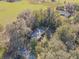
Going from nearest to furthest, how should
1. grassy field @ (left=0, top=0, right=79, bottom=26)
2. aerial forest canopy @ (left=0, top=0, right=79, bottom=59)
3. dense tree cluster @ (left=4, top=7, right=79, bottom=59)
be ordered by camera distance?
dense tree cluster @ (left=4, top=7, right=79, bottom=59), aerial forest canopy @ (left=0, top=0, right=79, bottom=59), grassy field @ (left=0, top=0, right=79, bottom=26)

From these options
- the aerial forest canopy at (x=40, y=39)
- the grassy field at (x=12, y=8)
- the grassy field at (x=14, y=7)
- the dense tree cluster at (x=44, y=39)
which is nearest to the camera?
the dense tree cluster at (x=44, y=39)

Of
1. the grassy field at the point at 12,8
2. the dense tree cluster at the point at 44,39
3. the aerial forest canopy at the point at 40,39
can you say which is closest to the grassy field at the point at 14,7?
the grassy field at the point at 12,8

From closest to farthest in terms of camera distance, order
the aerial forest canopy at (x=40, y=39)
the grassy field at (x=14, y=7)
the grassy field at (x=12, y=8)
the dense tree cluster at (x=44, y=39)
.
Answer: the dense tree cluster at (x=44, y=39), the aerial forest canopy at (x=40, y=39), the grassy field at (x=12, y=8), the grassy field at (x=14, y=7)

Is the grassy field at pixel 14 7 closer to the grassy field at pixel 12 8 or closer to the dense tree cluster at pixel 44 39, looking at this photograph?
the grassy field at pixel 12 8

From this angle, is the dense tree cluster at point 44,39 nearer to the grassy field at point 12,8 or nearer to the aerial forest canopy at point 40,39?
the aerial forest canopy at point 40,39

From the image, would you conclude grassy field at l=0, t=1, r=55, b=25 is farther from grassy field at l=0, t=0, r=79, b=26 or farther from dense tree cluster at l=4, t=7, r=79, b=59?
dense tree cluster at l=4, t=7, r=79, b=59

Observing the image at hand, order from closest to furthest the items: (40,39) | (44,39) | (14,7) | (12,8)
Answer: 1. (44,39)
2. (40,39)
3. (12,8)
4. (14,7)

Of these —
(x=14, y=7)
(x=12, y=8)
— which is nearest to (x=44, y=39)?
(x=12, y=8)

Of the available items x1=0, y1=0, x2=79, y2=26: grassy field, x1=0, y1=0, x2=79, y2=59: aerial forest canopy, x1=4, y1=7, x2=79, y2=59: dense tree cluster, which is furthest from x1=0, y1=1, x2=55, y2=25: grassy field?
x1=4, y1=7, x2=79, y2=59: dense tree cluster

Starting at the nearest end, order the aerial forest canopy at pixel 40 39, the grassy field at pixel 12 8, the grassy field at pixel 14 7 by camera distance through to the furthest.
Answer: the aerial forest canopy at pixel 40 39
the grassy field at pixel 12 8
the grassy field at pixel 14 7

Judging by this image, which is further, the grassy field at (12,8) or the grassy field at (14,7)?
the grassy field at (14,7)

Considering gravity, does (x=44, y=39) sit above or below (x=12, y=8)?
above

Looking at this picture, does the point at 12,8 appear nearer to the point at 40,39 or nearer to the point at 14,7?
the point at 14,7
